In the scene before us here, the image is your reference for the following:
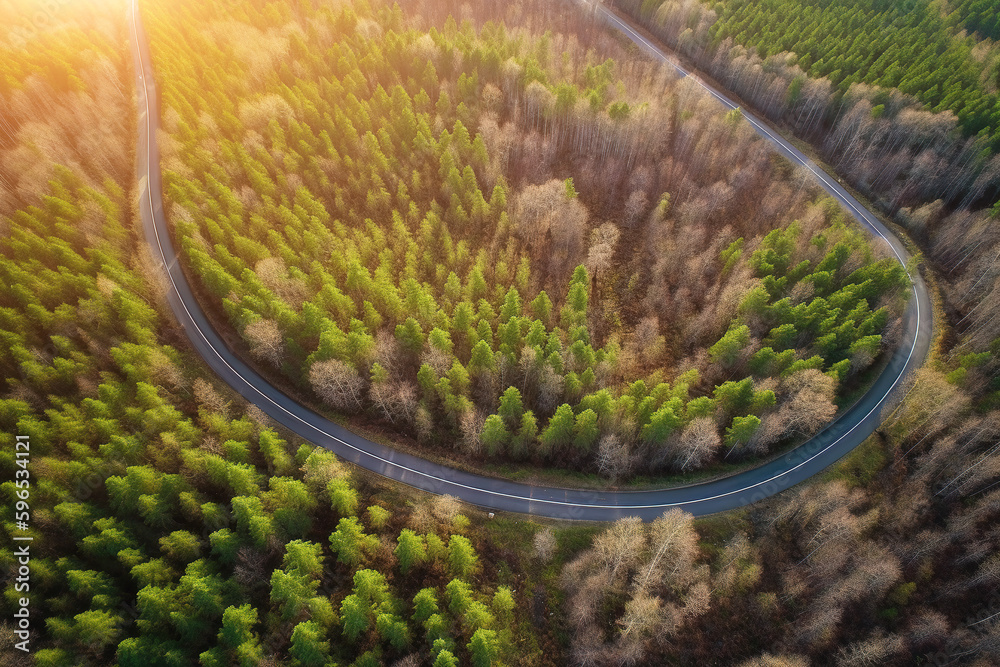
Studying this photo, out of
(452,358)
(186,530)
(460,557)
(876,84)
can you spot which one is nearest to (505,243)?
(452,358)

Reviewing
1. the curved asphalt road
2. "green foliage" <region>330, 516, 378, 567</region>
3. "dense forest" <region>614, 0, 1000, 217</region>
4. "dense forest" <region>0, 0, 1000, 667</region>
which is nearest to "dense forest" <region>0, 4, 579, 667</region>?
"green foliage" <region>330, 516, 378, 567</region>

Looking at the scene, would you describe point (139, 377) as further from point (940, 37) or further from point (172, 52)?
point (940, 37)

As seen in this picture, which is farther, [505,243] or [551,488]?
[505,243]

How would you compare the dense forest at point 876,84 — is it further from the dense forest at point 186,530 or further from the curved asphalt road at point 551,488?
the dense forest at point 186,530

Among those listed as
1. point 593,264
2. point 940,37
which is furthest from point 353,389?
point 940,37

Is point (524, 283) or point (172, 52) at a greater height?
point (172, 52)

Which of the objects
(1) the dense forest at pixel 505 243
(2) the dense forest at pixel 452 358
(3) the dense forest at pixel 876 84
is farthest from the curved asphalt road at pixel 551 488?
(3) the dense forest at pixel 876 84

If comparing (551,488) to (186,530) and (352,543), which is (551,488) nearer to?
(352,543)
